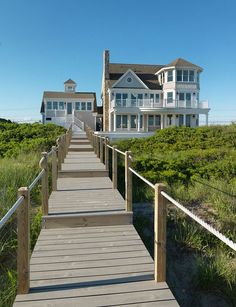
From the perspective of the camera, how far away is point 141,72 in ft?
138

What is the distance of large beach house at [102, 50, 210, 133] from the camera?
36.4 metres

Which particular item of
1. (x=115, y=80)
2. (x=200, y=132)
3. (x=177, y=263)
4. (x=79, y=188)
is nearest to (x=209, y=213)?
(x=177, y=263)

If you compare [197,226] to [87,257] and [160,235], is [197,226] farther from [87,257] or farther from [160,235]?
[160,235]

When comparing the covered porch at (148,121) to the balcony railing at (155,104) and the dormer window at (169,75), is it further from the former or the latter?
the dormer window at (169,75)

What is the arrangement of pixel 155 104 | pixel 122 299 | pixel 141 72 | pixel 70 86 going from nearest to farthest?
pixel 122 299 → pixel 155 104 → pixel 141 72 → pixel 70 86

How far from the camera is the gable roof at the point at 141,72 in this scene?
40.1 metres

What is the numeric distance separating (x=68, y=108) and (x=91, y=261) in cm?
4296

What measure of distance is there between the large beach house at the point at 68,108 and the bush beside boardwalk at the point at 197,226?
3084 cm

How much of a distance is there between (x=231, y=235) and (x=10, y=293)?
4.85 m

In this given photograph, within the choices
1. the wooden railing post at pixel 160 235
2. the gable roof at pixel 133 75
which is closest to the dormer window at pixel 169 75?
the gable roof at pixel 133 75

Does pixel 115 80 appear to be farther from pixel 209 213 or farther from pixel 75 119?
pixel 209 213

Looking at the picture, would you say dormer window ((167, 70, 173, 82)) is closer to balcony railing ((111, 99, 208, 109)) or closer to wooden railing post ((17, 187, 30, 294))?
balcony railing ((111, 99, 208, 109))

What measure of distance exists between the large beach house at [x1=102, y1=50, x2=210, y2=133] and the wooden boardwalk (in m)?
30.2

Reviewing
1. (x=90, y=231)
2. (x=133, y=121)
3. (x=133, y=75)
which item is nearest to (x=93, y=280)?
(x=90, y=231)
